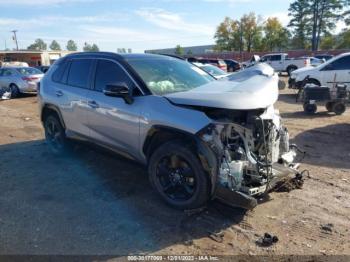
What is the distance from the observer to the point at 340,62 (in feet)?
43.8

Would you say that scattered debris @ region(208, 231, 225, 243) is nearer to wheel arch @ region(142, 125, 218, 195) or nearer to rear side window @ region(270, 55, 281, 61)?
wheel arch @ region(142, 125, 218, 195)

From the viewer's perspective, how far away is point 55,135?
651 centimetres

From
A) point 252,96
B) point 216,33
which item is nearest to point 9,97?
point 252,96

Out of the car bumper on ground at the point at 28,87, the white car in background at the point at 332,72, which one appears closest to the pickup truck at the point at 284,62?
the white car in background at the point at 332,72

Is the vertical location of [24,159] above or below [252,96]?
below

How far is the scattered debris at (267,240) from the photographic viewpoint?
3537mm

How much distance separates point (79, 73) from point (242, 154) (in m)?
3.12

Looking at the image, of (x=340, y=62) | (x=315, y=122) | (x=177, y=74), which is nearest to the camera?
(x=177, y=74)

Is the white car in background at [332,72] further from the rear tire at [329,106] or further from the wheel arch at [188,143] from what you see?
the wheel arch at [188,143]

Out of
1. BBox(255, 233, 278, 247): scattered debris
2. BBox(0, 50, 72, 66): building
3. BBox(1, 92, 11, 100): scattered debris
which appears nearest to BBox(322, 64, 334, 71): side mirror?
BBox(255, 233, 278, 247): scattered debris

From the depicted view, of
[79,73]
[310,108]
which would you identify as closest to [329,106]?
[310,108]

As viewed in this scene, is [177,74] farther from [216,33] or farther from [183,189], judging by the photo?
[216,33]

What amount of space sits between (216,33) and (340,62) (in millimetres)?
75183

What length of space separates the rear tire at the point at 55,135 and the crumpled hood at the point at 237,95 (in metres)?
2.77
